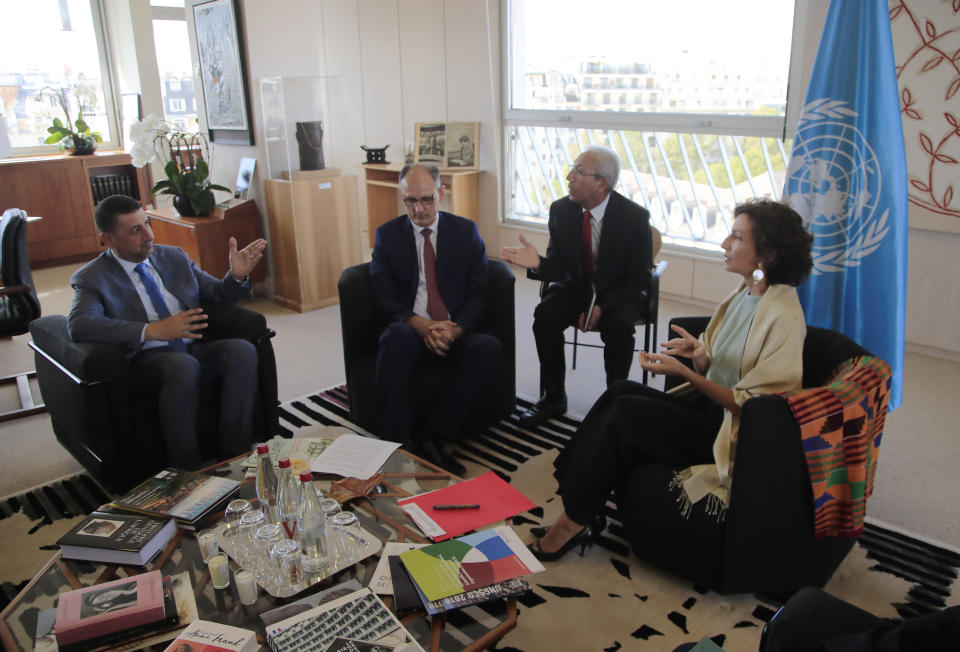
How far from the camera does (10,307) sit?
3463 millimetres

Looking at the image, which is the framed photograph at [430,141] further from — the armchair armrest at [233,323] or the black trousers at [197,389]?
the black trousers at [197,389]

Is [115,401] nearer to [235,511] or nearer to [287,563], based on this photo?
[235,511]

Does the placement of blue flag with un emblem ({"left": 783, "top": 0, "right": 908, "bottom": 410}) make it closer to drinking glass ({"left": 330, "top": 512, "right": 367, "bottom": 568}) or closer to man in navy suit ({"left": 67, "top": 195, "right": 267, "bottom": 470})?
drinking glass ({"left": 330, "top": 512, "right": 367, "bottom": 568})

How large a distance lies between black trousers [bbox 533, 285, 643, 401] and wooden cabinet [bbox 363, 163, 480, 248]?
2.49 m

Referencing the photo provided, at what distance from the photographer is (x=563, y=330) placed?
3.31 m

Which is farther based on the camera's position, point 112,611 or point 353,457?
point 353,457

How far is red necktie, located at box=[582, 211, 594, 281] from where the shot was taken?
11.1ft

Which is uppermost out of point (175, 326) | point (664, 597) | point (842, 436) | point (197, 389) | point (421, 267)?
point (421, 267)

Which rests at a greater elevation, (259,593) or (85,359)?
(85,359)

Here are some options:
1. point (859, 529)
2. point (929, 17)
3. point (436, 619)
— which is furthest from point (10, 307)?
point (929, 17)

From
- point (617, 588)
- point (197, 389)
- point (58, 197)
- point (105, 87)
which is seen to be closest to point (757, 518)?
point (617, 588)

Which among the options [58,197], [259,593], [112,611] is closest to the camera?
[112,611]

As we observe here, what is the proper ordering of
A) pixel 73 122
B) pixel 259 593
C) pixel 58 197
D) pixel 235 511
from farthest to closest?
pixel 73 122 → pixel 58 197 → pixel 235 511 → pixel 259 593

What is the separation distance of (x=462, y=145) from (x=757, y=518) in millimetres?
4496
